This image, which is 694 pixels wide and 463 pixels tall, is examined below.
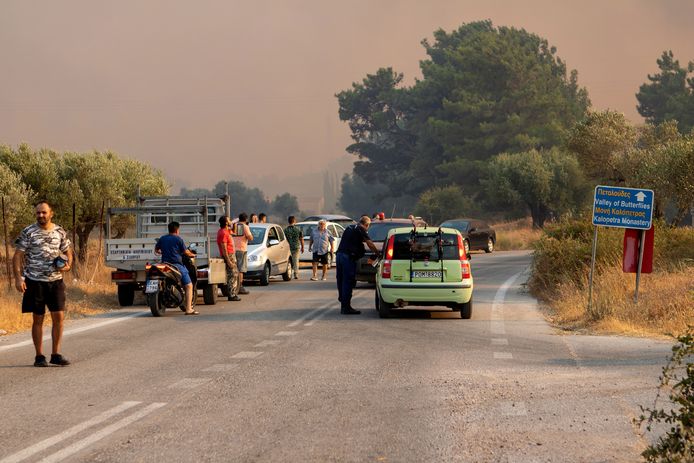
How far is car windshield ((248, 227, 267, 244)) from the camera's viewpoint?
94.5 feet

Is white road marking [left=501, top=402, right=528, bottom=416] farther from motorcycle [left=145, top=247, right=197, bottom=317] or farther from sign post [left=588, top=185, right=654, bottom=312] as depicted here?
motorcycle [left=145, top=247, right=197, bottom=317]

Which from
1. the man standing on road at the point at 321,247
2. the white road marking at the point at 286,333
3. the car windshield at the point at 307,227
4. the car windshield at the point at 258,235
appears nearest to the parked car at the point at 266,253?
the car windshield at the point at 258,235

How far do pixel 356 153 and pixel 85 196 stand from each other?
8074 centimetres

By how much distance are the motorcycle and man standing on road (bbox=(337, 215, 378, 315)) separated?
285 cm

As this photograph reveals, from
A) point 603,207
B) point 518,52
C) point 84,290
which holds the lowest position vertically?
point 84,290

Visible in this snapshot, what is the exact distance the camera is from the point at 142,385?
35.5 feet

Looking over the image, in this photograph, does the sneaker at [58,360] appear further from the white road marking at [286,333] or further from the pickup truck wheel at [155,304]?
the pickup truck wheel at [155,304]

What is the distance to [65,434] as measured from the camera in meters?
8.13

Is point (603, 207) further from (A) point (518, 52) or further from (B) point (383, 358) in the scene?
(A) point (518, 52)

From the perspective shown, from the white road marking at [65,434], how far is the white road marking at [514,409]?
3.20m

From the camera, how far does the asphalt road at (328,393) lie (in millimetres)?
7648

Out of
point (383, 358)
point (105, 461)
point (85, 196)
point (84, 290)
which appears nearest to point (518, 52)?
point (85, 196)

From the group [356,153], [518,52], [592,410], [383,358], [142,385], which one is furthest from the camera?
[356,153]

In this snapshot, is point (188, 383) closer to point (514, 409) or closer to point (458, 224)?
point (514, 409)
